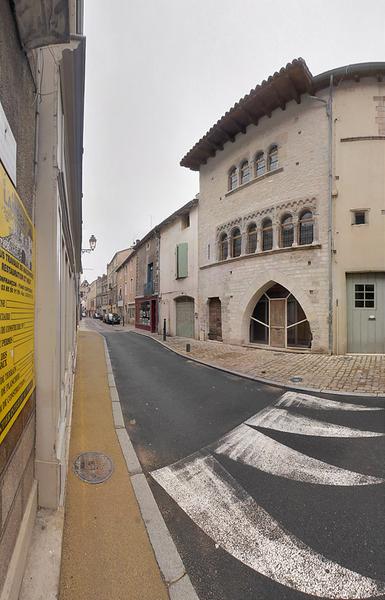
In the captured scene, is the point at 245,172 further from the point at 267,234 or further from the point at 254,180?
the point at 267,234

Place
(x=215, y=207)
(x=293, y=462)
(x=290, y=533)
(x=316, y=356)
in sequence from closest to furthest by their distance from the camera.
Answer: (x=290, y=533), (x=293, y=462), (x=316, y=356), (x=215, y=207)

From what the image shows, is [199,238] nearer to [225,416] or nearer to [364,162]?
[364,162]

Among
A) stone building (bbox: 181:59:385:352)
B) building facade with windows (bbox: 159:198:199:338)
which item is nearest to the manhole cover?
stone building (bbox: 181:59:385:352)

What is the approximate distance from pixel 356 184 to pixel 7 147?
12661 millimetres

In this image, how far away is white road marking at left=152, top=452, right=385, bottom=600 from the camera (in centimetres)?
201

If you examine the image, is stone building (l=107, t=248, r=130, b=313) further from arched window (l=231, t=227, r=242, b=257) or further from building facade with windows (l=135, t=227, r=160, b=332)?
arched window (l=231, t=227, r=242, b=257)

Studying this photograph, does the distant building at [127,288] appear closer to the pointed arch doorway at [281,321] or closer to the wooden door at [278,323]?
the pointed arch doorway at [281,321]

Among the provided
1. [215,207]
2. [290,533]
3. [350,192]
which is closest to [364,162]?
[350,192]

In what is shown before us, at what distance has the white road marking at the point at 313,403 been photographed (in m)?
5.42

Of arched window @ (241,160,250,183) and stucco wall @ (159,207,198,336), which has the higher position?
arched window @ (241,160,250,183)

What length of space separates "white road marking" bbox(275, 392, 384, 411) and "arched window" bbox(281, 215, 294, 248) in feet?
26.2

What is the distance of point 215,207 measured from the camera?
16.5m

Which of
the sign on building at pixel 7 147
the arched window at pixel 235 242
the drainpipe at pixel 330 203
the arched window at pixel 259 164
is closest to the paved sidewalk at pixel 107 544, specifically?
the sign on building at pixel 7 147

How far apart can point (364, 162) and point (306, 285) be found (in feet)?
17.4
